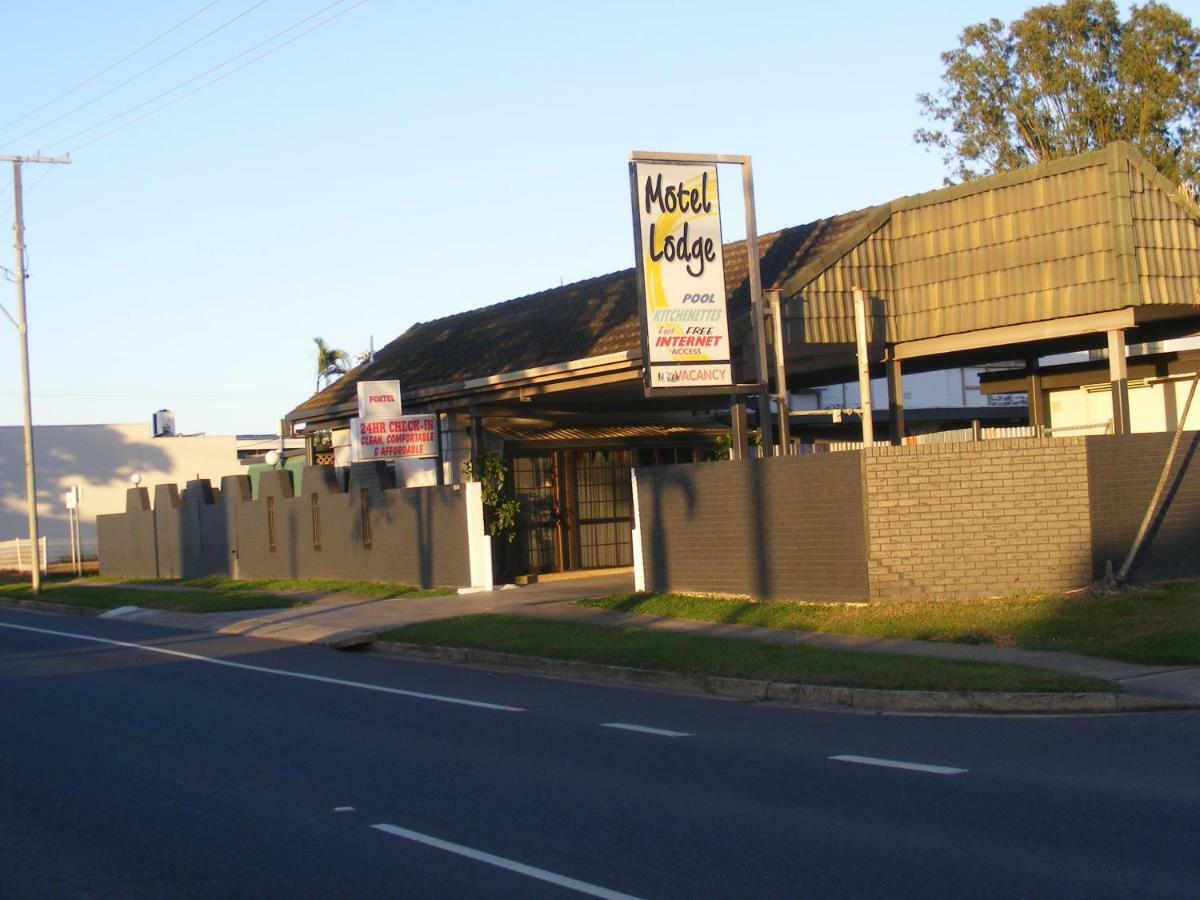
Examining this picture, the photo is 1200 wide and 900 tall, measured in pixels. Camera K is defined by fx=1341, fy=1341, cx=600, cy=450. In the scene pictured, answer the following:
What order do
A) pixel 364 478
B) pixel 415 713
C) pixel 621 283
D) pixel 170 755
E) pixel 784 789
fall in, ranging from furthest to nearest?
pixel 364 478
pixel 621 283
pixel 415 713
pixel 170 755
pixel 784 789

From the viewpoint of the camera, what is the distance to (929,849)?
7.01 meters

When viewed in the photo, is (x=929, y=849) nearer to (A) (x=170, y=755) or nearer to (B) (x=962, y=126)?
(A) (x=170, y=755)

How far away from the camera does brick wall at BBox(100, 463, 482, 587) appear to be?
24656 mm

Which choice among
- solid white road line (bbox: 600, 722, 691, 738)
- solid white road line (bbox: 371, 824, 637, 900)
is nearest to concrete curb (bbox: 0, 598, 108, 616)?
solid white road line (bbox: 600, 722, 691, 738)

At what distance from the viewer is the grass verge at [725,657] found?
38.8ft

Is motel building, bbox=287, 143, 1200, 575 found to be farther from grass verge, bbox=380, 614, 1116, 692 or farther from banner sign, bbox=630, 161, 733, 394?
grass verge, bbox=380, 614, 1116, 692

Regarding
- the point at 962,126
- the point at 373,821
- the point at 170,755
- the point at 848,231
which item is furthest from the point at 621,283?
the point at 962,126

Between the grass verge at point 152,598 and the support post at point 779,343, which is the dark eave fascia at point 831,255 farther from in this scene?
the grass verge at point 152,598

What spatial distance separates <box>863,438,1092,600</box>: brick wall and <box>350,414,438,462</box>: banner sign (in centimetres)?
1009

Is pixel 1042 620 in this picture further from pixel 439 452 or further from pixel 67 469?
pixel 67 469

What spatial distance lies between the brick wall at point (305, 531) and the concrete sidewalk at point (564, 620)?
1.33 m

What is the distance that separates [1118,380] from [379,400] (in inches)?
498

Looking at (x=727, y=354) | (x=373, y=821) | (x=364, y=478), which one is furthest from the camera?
(x=364, y=478)

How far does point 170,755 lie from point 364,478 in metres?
16.9
